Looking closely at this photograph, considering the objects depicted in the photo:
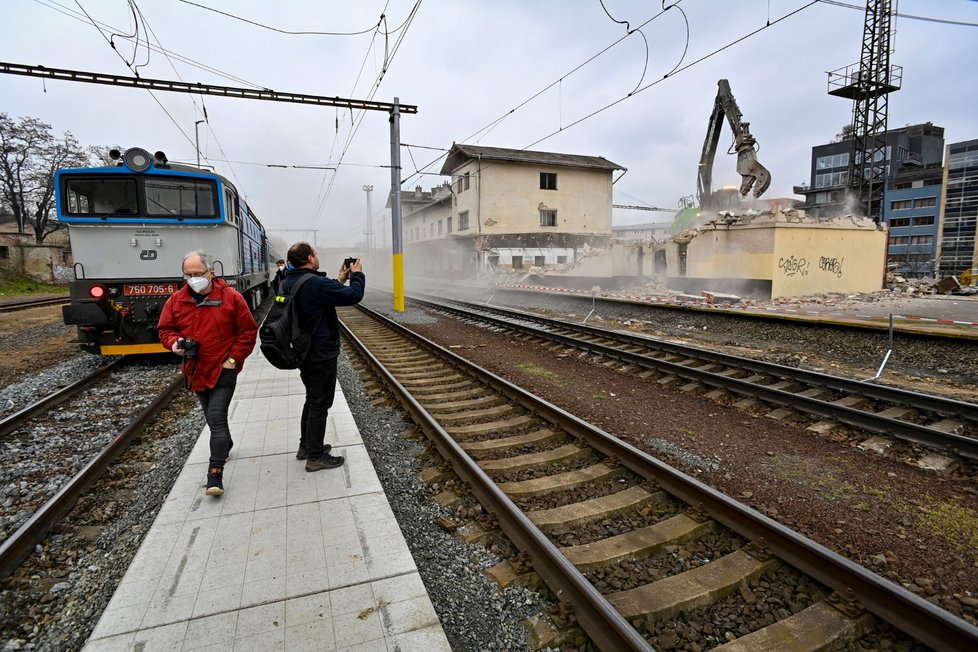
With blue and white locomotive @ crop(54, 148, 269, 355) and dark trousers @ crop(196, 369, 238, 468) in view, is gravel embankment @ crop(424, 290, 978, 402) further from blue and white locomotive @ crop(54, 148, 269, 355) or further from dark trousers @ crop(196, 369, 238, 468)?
blue and white locomotive @ crop(54, 148, 269, 355)

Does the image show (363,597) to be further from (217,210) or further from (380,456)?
(217,210)

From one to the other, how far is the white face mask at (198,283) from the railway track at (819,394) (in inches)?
248

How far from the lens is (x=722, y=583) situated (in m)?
2.85

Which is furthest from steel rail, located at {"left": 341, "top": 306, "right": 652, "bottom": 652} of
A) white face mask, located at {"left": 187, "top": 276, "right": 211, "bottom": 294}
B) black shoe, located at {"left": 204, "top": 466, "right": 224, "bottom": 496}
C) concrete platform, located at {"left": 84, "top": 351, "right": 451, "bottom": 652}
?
white face mask, located at {"left": 187, "top": 276, "right": 211, "bottom": 294}

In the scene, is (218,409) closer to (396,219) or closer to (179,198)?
(179,198)

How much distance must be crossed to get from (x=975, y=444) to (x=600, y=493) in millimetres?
3835

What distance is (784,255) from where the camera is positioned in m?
17.1

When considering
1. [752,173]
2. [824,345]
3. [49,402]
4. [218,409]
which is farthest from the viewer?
[752,173]

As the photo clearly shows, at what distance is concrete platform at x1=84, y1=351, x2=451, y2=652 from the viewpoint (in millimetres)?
2416

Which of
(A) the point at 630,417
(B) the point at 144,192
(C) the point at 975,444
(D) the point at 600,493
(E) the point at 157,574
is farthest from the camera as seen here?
(B) the point at 144,192

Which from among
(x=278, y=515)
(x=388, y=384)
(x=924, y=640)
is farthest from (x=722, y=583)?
(x=388, y=384)

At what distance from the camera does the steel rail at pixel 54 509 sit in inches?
122

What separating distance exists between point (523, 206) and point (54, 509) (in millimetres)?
36731

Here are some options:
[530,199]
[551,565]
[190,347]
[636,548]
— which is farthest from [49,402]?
[530,199]
